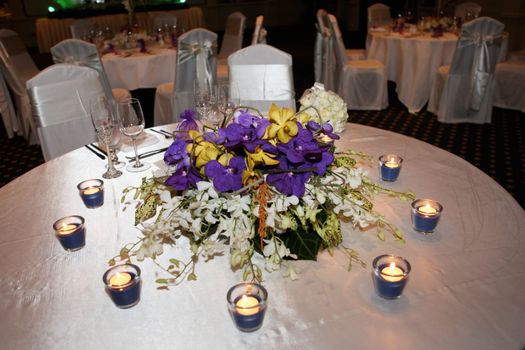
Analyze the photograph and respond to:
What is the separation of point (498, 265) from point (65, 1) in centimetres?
1176

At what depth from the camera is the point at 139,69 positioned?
434 cm

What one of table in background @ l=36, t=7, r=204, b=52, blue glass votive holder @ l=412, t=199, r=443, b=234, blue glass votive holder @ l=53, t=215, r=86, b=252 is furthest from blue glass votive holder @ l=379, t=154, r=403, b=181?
table in background @ l=36, t=7, r=204, b=52

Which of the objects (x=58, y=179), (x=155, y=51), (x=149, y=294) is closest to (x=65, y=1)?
(x=155, y=51)

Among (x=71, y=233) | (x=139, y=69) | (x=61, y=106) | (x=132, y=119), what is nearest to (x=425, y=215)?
(x=71, y=233)

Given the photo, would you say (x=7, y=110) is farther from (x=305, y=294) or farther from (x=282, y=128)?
Result: (x=305, y=294)

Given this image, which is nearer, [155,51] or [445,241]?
[445,241]

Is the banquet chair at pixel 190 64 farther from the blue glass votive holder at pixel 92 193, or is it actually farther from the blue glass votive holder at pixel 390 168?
the blue glass votive holder at pixel 390 168

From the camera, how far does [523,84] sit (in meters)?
4.88

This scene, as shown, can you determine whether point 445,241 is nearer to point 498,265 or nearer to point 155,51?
point 498,265

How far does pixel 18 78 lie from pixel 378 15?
4683 millimetres

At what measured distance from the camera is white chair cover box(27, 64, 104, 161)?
7.11 feet

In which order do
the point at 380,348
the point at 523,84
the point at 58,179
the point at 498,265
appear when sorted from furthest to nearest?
the point at 523,84 < the point at 58,179 < the point at 498,265 < the point at 380,348

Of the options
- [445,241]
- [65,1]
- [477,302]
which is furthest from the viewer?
[65,1]

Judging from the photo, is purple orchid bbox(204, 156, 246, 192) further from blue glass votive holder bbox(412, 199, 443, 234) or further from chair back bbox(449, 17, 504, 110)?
chair back bbox(449, 17, 504, 110)
